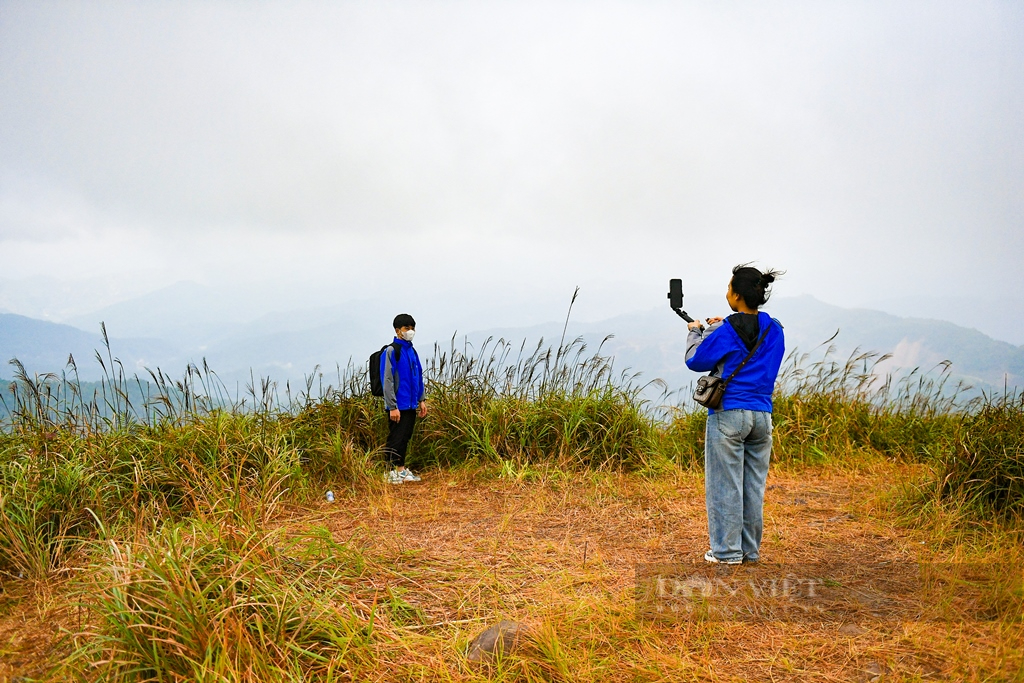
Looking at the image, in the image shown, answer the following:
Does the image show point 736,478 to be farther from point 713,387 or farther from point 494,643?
point 494,643

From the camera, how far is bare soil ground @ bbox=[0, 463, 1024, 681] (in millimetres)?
3029

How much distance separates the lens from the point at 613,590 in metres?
3.88

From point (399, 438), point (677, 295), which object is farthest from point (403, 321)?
point (677, 295)

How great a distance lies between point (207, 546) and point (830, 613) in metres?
3.23

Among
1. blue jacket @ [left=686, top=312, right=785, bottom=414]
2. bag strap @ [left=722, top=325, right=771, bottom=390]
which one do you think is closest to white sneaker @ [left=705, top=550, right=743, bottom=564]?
blue jacket @ [left=686, top=312, right=785, bottom=414]

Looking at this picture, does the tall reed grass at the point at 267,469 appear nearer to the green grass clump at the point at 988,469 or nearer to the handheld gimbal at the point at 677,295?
the green grass clump at the point at 988,469

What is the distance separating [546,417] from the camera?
6.68 m

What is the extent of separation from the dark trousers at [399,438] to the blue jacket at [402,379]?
0.11 metres

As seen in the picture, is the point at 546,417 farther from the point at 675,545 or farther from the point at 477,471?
the point at 675,545

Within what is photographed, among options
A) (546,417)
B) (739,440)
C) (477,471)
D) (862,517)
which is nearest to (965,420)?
(862,517)

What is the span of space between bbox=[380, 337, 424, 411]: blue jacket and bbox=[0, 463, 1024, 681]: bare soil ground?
848 millimetres

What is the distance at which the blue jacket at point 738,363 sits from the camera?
4.09m

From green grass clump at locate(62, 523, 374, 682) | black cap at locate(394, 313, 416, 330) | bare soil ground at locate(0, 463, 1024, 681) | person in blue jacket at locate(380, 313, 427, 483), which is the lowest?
bare soil ground at locate(0, 463, 1024, 681)

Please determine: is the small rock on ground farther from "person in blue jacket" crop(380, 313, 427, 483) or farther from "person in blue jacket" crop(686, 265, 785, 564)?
"person in blue jacket" crop(380, 313, 427, 483)
